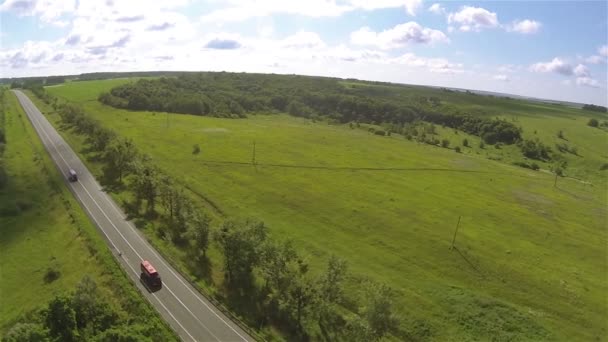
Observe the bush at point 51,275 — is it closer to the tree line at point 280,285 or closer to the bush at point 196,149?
the tree line at point 280,285

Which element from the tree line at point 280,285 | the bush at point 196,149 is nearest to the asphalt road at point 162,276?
the tree line at point 280,285

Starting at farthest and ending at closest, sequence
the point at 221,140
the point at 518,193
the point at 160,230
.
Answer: the point at 221,140
the point at 518,193
the point at 160,230

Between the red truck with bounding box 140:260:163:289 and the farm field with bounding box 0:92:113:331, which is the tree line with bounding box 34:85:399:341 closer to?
the red truck with bounding box 140:260:163:289

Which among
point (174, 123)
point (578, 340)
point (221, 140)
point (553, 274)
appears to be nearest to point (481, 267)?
point (553, 274)

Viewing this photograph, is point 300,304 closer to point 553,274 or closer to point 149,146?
point 553,274

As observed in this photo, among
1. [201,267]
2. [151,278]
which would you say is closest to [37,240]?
[151,278]

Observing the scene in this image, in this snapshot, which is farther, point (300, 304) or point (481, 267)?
point (481, 267)

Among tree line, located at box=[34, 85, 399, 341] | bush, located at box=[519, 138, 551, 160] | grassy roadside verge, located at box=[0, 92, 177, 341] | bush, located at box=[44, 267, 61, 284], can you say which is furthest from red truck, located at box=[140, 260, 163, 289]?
bush, located at box=[519, 138, 551, 160]

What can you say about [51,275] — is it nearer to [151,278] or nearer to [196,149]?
[151,278]
